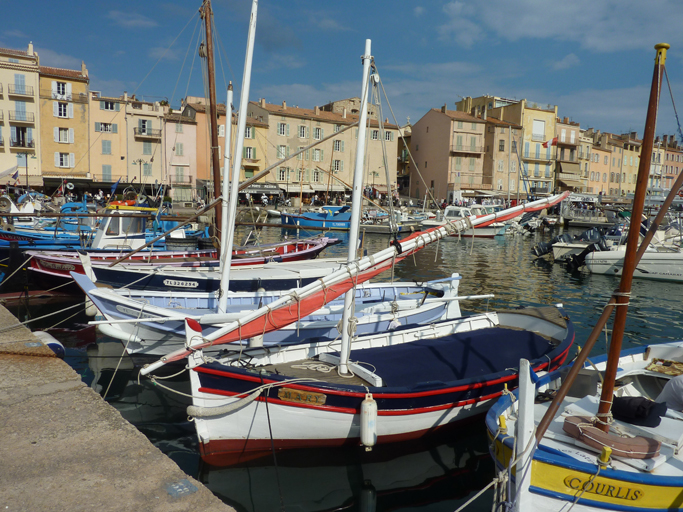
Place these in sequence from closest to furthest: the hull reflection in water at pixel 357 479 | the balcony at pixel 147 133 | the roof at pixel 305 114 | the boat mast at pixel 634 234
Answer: the boat mast at pixel 634 234, the hull reflection in water at pixel 357 479, the balcony at pixel 147 133, the roof at pixel 305 114

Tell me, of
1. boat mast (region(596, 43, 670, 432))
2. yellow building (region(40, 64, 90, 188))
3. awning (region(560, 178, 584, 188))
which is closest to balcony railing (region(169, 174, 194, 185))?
yellow building (region(40, 64, 90, 188))

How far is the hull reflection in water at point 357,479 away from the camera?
23.7ft

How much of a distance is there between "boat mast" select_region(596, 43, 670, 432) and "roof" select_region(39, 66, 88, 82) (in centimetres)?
6048

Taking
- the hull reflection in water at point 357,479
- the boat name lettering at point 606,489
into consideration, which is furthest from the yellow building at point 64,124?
the boat name lettering at point 606,489

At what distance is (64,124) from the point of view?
2159 inches

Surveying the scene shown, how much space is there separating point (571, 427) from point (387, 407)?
261 cm

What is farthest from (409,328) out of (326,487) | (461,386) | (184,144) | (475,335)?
(184,144)

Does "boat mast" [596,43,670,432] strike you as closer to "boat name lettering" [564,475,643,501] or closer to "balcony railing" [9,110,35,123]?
"boat name lettering" [564,475,643,501]

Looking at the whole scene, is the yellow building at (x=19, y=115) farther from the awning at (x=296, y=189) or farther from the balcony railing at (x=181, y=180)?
the awning at (x=296, y=189)

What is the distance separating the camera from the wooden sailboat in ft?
17.0

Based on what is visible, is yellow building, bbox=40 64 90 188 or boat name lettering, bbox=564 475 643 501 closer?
boat name lettering, bbox=564 475 643 501

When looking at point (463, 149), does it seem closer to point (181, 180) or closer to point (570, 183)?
point (570, 183)

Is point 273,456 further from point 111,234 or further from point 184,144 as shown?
point 184,144

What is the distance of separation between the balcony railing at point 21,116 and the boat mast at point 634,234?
196 ft
